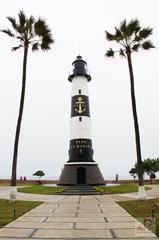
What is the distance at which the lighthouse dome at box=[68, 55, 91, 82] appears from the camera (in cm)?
4050

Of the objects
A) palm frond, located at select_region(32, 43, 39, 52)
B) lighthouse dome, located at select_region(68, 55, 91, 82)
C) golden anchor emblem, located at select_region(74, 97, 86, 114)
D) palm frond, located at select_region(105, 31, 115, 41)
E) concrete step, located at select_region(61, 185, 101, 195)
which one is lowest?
concrete step, located at select_region(61, 185, 101, 195)

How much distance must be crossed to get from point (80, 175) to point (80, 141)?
14.0 feet

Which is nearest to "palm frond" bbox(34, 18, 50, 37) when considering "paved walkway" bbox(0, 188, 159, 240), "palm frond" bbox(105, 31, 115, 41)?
"palm frond" bbox(105, 31, 115, 41)

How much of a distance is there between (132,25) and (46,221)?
53.5 feet

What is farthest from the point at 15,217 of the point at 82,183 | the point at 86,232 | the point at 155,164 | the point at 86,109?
the point at 155,164

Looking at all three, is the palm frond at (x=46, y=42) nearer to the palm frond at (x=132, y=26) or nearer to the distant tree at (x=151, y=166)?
the palm frond at (x=132, y=26)

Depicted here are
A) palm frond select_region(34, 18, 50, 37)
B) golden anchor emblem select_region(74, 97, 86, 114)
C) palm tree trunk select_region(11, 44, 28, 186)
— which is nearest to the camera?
palm tree trunk select_region(11, 44, 28, 186)

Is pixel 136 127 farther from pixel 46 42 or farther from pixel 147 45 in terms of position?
pixel 46 42

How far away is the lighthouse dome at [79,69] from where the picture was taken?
40500 mm

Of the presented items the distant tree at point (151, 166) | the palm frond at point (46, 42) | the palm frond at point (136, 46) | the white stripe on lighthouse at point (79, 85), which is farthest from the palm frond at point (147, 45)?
the distant tree at point (151, 166)

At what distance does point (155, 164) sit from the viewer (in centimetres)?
5400

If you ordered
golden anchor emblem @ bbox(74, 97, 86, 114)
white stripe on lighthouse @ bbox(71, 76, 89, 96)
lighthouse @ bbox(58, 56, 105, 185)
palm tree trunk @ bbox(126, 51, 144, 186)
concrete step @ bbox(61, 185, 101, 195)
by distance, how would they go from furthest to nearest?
1. white stripe on lighthouse @ bbox(71, 76, 89, 96)
2. golden anchor emblem @ bbox(74, 97, 86, 114)
3. lighthouse @ bbox(58, 56, 105, 185)
4. concrete step @ bbox(61, 185, 101, 195)
5. palm tree trunk @ bbox(126, 51, 144, 186)

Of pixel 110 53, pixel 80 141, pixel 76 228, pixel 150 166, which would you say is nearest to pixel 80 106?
pixel 80 141

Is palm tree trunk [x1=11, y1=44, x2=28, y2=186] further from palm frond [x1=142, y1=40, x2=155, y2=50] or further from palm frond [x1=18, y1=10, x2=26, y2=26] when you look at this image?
palm frond [x1=142, y1=40, x2=155, y2=50]
